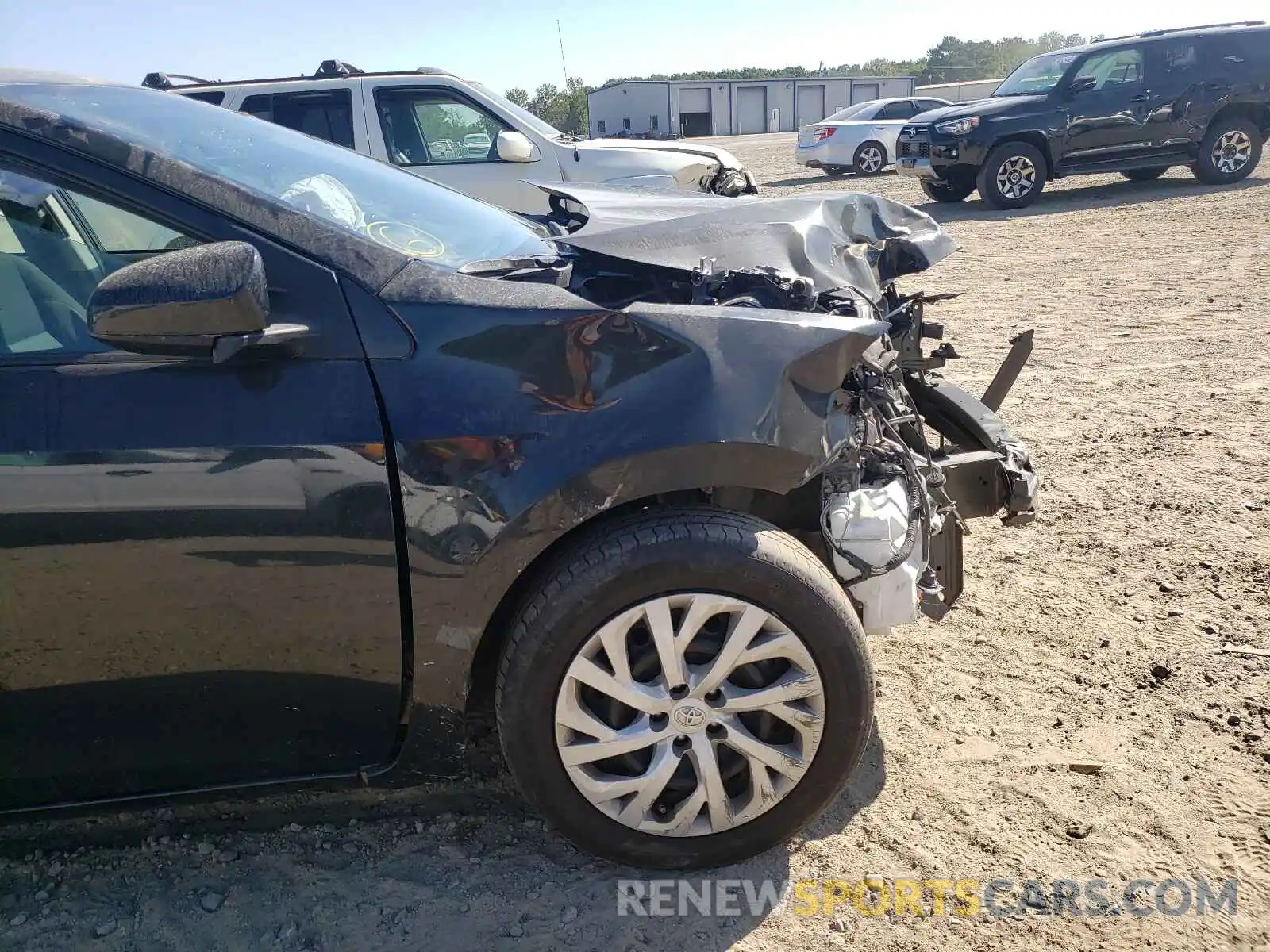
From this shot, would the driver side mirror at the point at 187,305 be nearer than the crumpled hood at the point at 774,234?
Yes

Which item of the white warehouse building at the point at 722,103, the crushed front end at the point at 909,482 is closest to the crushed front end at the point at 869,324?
the crushed front end at the point at 909,482

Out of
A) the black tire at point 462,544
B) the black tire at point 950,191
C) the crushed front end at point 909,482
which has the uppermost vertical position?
the black tire at point 462,544

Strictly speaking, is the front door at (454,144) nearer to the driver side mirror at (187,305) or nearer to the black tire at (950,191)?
the driver side mirror at (187,305)

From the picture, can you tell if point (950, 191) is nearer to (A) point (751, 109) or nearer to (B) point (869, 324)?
(B) point (869, 324)

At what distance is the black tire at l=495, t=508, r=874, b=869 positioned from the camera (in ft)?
6.85

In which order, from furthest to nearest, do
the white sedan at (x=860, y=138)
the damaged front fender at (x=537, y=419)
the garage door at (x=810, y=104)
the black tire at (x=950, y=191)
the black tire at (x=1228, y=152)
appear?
the garage door at (x=810, y=104)
the white sedan at (x=860, y=138)
the black tire at (x=950, y=191)
the black tire at (x=1228, y=152)
the damaged front fender at (x=537, y=419)

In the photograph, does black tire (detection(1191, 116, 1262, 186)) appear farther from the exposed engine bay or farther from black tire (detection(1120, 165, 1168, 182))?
the exposed engine bay

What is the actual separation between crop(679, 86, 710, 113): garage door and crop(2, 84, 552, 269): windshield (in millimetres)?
57181

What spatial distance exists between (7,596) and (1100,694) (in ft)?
9.40

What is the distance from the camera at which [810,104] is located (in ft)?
196

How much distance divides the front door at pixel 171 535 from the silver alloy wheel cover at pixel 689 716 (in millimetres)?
444

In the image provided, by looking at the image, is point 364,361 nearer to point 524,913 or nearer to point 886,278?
point 524,913

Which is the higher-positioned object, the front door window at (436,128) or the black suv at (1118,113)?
the front door window at (436,128)

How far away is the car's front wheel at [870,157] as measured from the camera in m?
19.1
